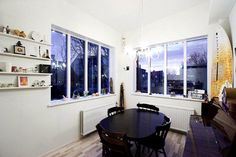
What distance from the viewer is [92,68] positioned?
379 centimetres

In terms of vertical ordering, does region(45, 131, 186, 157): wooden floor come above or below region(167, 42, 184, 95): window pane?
below

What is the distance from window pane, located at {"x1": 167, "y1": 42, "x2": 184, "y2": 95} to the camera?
11.9 ft

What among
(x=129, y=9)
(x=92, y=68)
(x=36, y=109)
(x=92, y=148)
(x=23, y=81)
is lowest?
(x=92, y=148)

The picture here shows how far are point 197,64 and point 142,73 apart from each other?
159 centimetres

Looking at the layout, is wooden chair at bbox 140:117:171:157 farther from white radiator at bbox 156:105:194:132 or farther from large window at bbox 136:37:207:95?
large window at bbox 136:37:207:95

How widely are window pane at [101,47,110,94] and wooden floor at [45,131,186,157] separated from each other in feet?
5.01

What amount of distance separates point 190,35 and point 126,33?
2.02 m

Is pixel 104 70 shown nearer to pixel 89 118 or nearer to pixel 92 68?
pixel 92 68

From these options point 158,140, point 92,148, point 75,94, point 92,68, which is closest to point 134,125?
point 158,140

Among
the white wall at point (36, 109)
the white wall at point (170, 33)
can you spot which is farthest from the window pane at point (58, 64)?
the white wall at point (170, 33)

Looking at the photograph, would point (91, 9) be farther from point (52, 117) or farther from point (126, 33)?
point (52, 117)

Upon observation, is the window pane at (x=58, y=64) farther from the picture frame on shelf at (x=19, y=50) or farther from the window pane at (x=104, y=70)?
the window pane at (x=104, y=70)

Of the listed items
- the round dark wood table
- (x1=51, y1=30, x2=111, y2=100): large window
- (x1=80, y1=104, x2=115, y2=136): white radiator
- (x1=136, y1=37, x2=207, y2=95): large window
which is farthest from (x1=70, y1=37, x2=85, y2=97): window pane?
(x1=136, y1=37, x2=207, y2=95): large window

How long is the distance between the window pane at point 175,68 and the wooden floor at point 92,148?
127 cm
